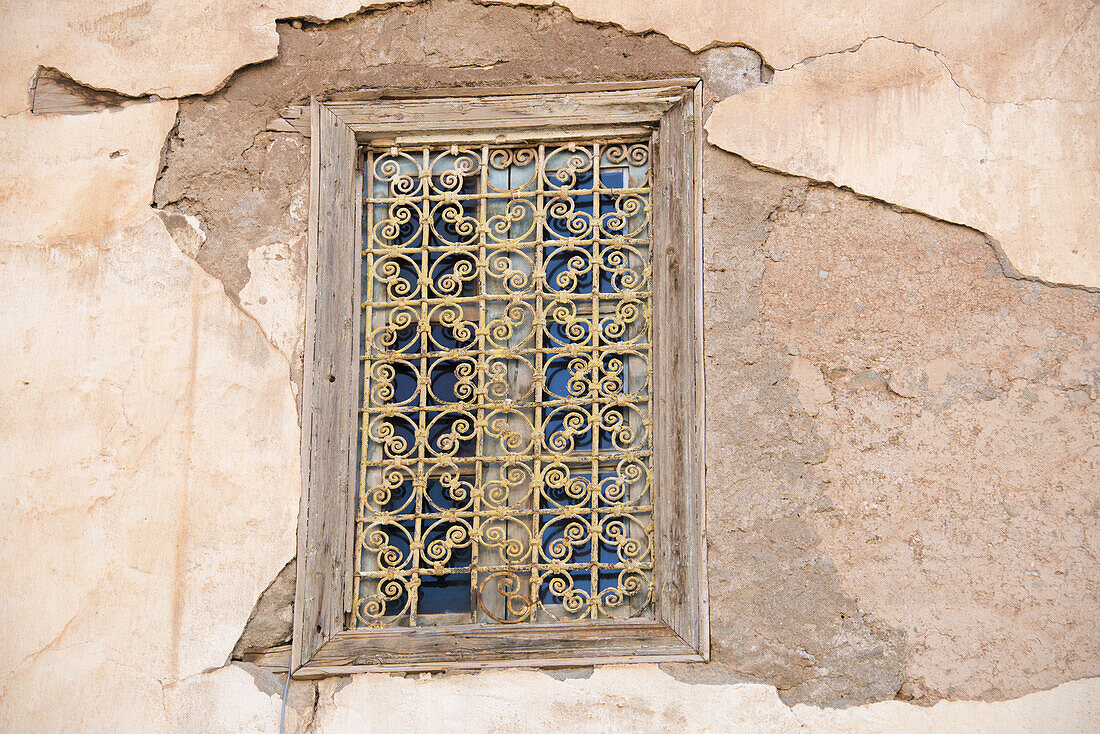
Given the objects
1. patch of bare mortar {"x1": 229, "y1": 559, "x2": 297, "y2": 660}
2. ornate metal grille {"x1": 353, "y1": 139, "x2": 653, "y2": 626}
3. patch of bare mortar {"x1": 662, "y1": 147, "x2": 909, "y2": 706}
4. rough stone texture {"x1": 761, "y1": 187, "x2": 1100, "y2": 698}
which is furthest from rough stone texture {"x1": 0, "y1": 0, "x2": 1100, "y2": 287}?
patch of bare mortar {"x1": 229, "y1": 559, "x2": 297, "y2": 660}

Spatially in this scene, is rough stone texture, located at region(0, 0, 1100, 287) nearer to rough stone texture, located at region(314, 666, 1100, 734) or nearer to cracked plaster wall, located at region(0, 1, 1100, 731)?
cracked plaster wall, located at region(0, 1, 1100, 731)

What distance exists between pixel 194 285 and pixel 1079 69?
272 centimetres

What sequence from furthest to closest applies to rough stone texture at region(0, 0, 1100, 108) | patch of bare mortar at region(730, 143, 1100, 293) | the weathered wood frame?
rough stone texture at region(0, 0, 1100, 108)
patch of bare mortar at region(730, 143, 1100, 293)
the weathered wood frame

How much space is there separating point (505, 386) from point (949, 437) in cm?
127

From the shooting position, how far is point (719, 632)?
282 cm

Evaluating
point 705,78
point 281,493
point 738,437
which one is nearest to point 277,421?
point 281,493

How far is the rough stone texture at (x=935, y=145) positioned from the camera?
3.00 meters

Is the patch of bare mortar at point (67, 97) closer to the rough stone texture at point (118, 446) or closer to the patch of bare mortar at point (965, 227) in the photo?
the rough stone texture at point (118, 446)

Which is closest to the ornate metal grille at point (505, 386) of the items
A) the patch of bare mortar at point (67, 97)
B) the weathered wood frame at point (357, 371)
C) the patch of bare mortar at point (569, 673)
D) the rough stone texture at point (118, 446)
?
the weathered wood frame at point (357, 371)

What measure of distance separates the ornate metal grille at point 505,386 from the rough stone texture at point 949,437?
0.50 metres

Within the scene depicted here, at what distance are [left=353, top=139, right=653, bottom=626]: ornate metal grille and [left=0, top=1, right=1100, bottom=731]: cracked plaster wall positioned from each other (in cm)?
22

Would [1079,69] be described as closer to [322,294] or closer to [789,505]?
[789,505]

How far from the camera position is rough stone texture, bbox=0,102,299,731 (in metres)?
2.89

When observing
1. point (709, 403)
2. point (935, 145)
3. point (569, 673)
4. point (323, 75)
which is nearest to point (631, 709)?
point (569, 673)
